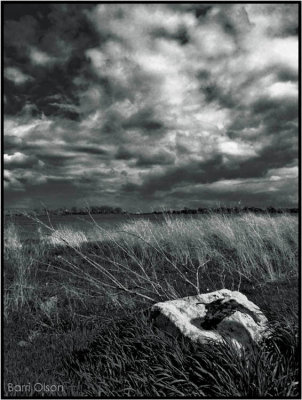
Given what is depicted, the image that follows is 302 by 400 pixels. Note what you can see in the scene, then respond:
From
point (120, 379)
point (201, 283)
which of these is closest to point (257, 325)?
point (120, 379)

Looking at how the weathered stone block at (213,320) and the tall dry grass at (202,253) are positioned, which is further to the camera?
the tall dry grass at (202,253)

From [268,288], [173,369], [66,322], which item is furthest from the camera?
[268,288]

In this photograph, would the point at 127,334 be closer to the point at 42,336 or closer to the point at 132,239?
the point at 42,336

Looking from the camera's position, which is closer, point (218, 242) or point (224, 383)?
point (224, 383)

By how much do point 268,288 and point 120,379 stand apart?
4617mm

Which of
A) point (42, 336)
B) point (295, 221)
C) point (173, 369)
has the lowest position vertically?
point (42, 336)

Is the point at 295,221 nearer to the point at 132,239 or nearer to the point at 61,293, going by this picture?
the point at 132,239

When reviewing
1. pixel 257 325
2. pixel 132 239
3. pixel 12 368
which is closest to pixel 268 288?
pixel 257 325

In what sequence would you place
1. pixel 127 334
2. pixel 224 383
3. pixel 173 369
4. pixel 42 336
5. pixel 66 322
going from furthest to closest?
pixel 66 322, pixel 42 336, pixel 127 334, pixel 173 369, pixel 224 383

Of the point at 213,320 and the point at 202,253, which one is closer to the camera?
the point at 213,320

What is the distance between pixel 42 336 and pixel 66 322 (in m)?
0.56

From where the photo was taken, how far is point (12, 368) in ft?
13.3

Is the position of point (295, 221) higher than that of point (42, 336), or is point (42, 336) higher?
point (295, 221)

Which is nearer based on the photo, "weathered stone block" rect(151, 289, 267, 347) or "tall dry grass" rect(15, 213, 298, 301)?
"weathered stone block" rect(151, 289, 267, 347)
